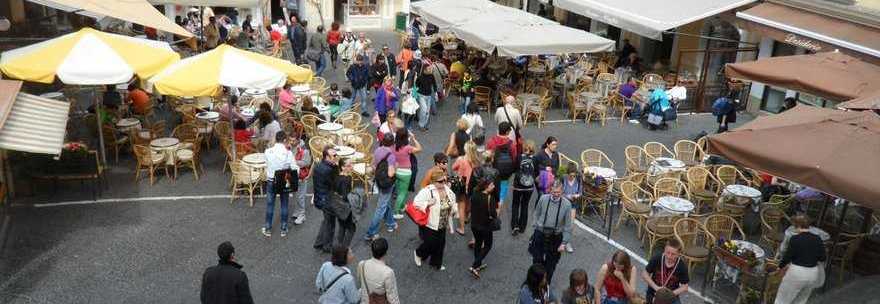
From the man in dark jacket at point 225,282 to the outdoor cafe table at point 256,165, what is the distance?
4553 millimetres

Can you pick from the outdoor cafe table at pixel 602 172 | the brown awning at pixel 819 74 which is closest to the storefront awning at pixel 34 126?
the outdoor cafe table at pixel 602 172

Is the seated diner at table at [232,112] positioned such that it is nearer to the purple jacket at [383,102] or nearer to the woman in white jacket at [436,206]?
the purple jacket at [383,102]

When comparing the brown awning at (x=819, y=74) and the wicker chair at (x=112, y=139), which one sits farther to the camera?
the wicker chair at (x=112, y=139)

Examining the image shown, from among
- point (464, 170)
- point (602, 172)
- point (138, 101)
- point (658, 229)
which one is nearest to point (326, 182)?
point (464, 170)

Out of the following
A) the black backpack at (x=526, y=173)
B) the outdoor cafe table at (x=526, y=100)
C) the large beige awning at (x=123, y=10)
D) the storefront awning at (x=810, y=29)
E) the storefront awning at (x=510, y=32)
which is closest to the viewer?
the black backpack at (x=526, y=173)

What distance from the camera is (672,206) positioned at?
10344 mm

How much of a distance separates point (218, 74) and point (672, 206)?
6805 mm

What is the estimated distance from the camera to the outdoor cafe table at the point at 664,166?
1184 centimetres

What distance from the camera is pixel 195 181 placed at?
12086 millimetres

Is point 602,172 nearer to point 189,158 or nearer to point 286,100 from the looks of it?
point 286,100

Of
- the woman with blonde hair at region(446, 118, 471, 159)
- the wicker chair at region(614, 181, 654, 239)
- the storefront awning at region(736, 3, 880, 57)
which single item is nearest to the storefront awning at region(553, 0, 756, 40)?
the storefront awning at region(736, 3, 880, 57)

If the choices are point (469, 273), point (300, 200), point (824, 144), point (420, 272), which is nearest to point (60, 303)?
point (300, 200)

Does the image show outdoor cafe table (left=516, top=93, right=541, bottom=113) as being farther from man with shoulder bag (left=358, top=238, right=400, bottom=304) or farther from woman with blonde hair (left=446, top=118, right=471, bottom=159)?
man with shoulder bag (left=358, top=238, right=400, bottom=304)

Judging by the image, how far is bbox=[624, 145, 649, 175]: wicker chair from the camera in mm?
12198
